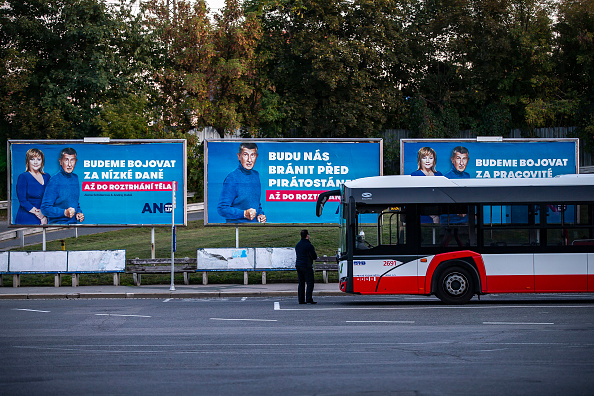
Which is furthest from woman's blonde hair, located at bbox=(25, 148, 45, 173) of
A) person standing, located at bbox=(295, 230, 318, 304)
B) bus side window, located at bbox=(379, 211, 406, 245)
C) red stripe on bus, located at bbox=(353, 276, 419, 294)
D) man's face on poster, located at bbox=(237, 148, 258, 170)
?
bus side window, located at bbox=(379, 211, 406, 245)

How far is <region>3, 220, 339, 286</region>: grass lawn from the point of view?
83.3ft

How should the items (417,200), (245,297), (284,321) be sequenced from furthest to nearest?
(245,297) < (417,200) < (284,321)

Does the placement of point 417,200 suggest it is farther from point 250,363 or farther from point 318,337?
point 250,363

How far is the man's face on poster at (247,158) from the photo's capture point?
25594 mm

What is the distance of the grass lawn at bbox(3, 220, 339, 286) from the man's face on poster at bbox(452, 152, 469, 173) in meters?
5.42

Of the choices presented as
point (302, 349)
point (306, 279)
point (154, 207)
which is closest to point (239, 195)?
point (154, 207)

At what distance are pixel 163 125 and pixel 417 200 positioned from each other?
27.8 metres

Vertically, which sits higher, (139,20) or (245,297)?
(139,20)

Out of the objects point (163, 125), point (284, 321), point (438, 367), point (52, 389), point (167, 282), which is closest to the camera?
point (52, 389)

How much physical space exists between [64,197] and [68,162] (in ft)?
3.94

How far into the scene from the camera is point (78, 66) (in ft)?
147

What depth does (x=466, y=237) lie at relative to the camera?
57.9 feet

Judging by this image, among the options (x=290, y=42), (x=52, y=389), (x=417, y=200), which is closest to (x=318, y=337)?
(x=52, y=389)

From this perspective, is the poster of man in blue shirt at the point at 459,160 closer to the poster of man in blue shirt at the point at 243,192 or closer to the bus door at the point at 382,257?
the poster of man in blue shirt at the point at 243,192
